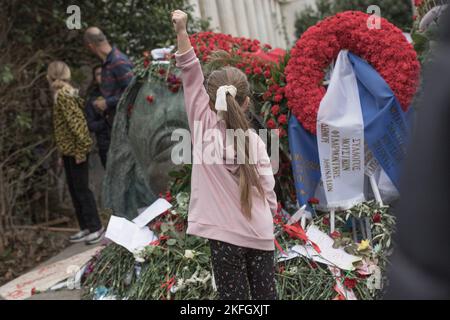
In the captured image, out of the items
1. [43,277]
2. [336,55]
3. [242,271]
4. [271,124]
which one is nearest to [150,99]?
[271,124]

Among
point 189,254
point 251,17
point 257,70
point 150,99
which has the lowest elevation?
point 189,254

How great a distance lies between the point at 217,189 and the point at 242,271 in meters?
0.41

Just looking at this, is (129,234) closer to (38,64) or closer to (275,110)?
(275,110)

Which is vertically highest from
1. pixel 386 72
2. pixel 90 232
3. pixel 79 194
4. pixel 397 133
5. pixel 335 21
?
pixel 335 21

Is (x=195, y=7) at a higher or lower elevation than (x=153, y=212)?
higher

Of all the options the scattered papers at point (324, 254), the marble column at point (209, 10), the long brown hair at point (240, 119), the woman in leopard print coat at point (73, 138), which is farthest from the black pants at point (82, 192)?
the marble column at point (209, 10)

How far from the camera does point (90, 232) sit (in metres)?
5.72

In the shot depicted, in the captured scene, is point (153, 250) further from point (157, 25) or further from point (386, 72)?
point (157, 25)

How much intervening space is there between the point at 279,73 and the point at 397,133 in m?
0.92

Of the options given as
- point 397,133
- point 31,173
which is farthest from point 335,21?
point 31,173

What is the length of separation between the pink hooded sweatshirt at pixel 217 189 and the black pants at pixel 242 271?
55mm

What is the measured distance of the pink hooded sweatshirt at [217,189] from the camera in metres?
2.78

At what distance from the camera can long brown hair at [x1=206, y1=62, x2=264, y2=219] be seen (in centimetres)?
273

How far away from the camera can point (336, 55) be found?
417cm
